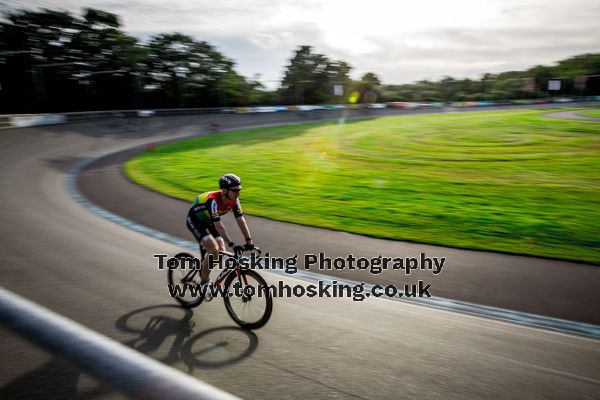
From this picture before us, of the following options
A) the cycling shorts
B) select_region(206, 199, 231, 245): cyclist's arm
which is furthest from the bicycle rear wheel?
select_region(206, 199, 231, 245): cyclist's arm

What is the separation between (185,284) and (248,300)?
52.0 inches

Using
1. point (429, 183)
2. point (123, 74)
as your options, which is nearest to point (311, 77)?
point (123, 74)

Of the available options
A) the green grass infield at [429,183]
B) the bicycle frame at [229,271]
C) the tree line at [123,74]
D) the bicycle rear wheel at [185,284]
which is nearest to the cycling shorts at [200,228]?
the bicycle frame at [229,271]

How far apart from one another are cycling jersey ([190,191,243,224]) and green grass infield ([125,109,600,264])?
456 centimetres

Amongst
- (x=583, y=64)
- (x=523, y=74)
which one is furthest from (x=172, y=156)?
(x=523, y=74)

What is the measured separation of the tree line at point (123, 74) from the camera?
4644 centimetres

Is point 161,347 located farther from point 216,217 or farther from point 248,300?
point 216,217

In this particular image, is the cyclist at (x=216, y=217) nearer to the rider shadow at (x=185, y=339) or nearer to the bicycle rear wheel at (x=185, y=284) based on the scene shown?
the bicycle rear wheel at (x=185, y=284)

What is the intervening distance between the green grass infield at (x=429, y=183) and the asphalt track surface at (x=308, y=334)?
3.95ft

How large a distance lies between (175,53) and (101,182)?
52.4 m

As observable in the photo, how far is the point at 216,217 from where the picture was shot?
5.64 metres

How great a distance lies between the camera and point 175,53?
6222 centimetres

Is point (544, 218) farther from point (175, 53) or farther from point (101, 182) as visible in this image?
point (175, 53)

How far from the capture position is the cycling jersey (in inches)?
224
